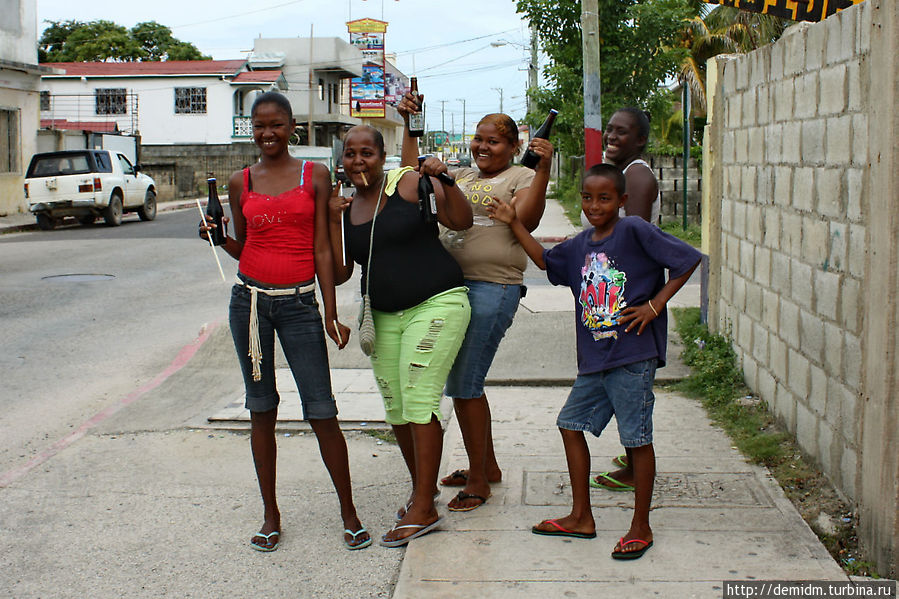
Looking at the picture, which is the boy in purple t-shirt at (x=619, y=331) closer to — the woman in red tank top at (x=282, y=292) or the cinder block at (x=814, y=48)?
the woman in red tank top at (x=282, y=292)

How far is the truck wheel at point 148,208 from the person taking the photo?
961 inches

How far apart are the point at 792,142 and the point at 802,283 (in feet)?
2.67

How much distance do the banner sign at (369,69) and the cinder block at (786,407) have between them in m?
60.7

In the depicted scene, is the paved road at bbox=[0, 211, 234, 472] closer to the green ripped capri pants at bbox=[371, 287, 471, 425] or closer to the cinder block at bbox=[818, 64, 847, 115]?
the green ripped capri pants at bbox=[371, 287, 471, 425]

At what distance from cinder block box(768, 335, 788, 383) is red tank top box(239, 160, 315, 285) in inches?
109

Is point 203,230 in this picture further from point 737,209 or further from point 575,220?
point 575,220

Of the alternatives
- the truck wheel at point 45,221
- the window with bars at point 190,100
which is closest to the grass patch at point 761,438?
the truck wheel at point 45,221

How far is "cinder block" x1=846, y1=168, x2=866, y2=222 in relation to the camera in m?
4.07

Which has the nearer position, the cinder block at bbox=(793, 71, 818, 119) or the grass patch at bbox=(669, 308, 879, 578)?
the grass patch at bbox=(669, 308, 879, 578)

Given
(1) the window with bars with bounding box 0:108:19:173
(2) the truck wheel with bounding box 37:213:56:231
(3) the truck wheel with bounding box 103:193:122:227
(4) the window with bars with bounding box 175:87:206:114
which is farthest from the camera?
(4) the window with bars with bounding box 175:87:206:114

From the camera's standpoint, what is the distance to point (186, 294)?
12.0m

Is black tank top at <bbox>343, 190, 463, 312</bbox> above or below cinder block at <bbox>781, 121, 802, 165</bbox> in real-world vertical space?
below

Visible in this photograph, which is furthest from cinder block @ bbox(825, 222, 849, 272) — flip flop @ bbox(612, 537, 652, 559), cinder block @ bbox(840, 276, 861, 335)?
flip flop @ bbox(612, 537, 652, 559)

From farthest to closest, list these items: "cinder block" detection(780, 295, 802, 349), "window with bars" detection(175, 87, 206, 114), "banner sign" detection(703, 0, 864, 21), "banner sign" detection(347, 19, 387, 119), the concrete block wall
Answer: "banner sign" detection(347, 19, 387, 119) < "window with bars" detection(175, 87, 206, 114) < "banner sign" detection(703, 0, 864, 21) < "cinder block" detection(780, 295, 802, 349) < the concrete block wall
